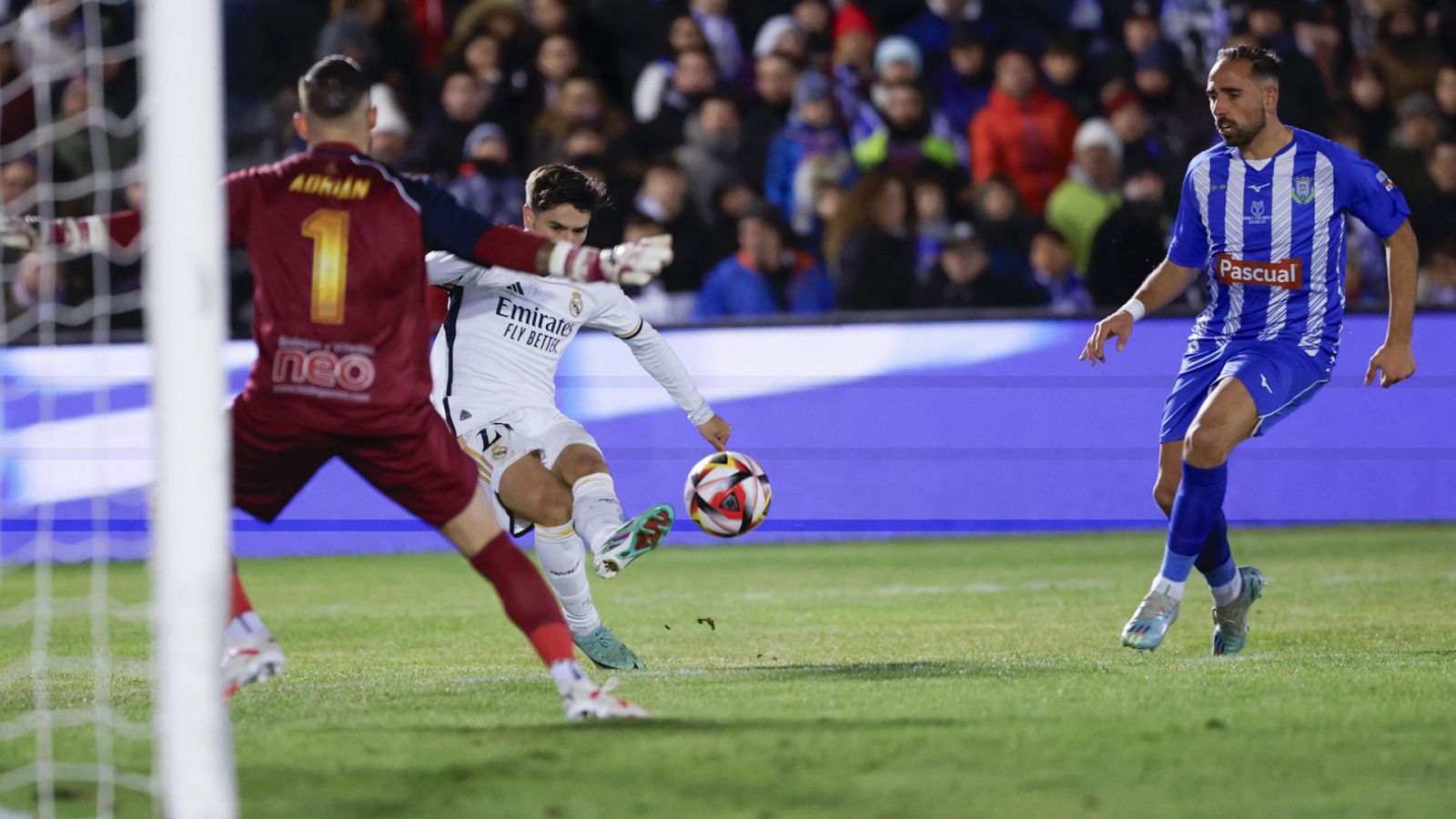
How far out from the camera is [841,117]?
13812 millimetres

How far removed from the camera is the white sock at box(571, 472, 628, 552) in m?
6.43

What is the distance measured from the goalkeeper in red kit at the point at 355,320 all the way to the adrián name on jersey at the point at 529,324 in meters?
1.82

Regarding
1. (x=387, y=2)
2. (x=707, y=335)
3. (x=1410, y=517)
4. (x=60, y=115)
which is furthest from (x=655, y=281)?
(x=1410, y=517)

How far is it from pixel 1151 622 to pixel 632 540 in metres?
2.02

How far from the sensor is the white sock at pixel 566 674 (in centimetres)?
507

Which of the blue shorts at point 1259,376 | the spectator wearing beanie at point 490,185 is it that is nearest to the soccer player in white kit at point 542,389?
the blue shorts at point 1259,376

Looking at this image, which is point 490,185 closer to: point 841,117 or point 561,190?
point 841,117

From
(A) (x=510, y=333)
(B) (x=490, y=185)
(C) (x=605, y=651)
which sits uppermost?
(B) (x=490, y=185)

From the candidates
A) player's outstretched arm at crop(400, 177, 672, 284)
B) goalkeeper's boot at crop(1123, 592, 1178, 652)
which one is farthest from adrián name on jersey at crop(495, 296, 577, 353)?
goalkeeper's boot at crop(1123, 592, 1178, 652)

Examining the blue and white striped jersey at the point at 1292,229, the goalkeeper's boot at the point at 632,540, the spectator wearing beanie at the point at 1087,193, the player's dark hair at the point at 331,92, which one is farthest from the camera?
the spectator wearing beanie at the point at 1087,193

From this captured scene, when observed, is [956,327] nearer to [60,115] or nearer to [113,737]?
[60,115]

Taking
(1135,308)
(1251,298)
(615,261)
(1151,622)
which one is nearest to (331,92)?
(615,261)

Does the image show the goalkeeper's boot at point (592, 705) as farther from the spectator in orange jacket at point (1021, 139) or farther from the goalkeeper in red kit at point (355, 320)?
the spectator in orange jacket at point (1021, 139)

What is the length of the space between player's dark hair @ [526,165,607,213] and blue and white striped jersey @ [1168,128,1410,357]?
247 centimetres
